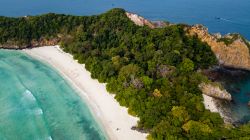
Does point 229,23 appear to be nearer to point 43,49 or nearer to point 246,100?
point 246,100

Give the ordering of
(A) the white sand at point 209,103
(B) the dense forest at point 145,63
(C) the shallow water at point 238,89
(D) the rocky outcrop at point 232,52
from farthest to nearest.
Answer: (D) the rocky outcrop at point 232,52 < (C) the shallow water at point 238,89 < (A) the white sand at point 209,103 < (B) the dense forest at point 145,63

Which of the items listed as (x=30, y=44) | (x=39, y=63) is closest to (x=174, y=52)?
(x=39, y=63)

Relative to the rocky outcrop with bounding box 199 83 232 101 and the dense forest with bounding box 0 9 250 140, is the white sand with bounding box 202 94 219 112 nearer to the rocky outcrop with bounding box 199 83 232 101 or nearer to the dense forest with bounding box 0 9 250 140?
the rocky outcrop with bounding box 199 83 232 101

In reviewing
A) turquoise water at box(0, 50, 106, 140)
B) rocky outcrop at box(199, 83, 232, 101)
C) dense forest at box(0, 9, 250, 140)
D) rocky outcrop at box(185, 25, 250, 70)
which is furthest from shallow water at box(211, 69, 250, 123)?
turquoise water at box(0, 50, 106, 140)

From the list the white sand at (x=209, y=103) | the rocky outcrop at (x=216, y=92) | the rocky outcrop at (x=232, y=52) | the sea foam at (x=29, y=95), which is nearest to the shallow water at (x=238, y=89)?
the rocky outcrop at (x=216, y=92)

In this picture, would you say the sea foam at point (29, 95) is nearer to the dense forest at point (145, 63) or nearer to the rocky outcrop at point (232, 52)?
the dense forest at point (145, 63)

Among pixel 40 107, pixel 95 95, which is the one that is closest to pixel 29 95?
pixel 40 107
